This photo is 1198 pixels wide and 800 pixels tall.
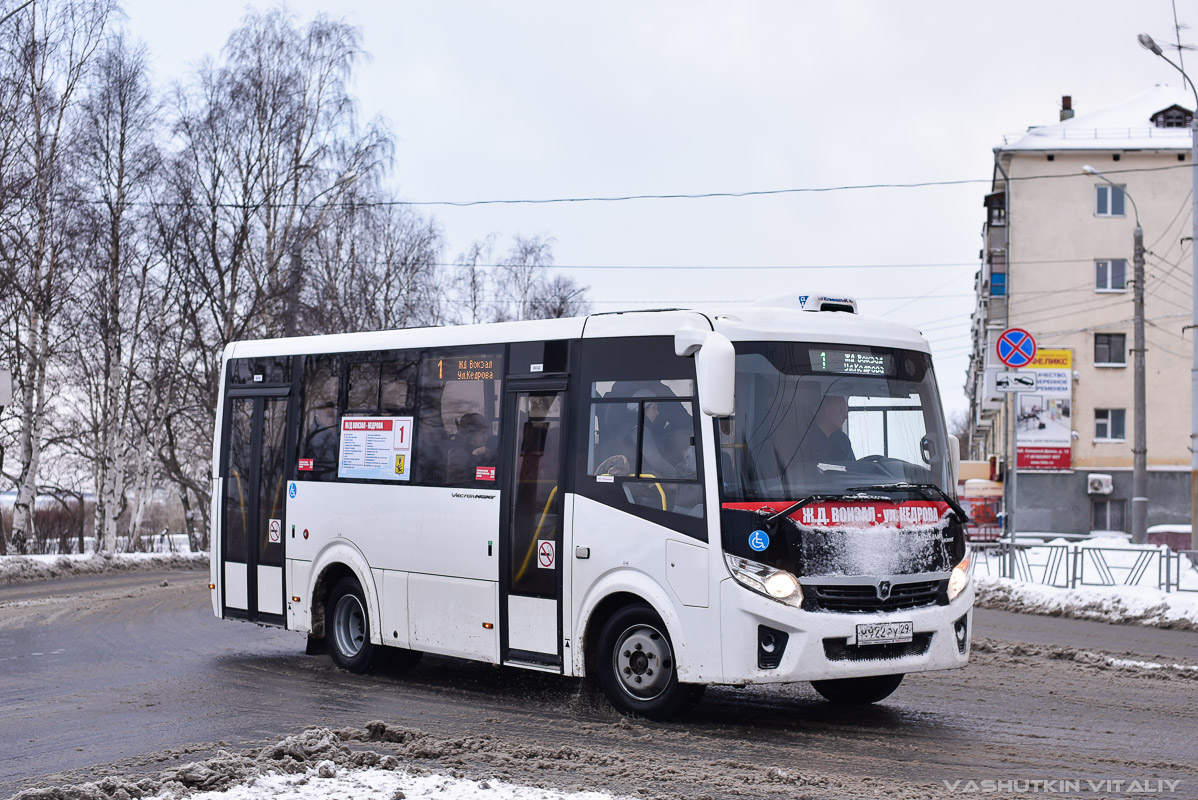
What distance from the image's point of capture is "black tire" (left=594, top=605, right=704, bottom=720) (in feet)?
28.9

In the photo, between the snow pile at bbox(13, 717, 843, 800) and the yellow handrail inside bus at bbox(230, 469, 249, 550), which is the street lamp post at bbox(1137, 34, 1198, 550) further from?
the snow pile at bbox(13, 717, 843, 800)

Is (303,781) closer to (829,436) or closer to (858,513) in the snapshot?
(858,513)

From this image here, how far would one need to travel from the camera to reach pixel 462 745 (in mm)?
7891

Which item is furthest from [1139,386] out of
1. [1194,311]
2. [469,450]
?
[469,450]

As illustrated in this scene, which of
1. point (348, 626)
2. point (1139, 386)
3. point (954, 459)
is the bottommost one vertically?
point (348, 626)

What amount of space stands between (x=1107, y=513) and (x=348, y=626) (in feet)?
144

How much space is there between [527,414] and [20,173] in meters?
24.3

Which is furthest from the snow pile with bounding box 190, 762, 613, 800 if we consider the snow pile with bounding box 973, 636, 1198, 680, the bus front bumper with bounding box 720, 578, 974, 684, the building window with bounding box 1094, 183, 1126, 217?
the building window with bounding box 1094, 183, 1126, 217

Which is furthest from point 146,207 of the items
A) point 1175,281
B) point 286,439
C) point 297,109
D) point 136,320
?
point 1175,281

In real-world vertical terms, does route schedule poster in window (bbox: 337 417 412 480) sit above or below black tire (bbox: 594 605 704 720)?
above

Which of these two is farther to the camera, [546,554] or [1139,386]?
[1139,386]

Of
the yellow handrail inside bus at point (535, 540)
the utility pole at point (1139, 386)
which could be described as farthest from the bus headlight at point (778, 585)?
the utility pole at point (1139, 386)

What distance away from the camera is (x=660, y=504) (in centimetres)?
895

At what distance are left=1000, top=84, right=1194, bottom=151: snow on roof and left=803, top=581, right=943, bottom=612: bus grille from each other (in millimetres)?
45837
